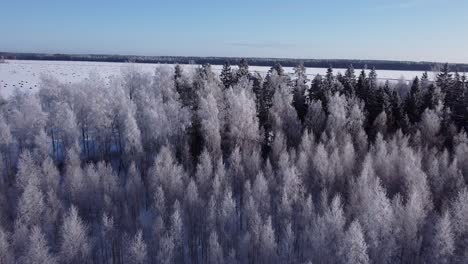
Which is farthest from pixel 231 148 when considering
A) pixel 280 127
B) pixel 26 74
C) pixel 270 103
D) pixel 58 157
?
pixel 26 74

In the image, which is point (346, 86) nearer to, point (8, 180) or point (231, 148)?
point (231, 148)

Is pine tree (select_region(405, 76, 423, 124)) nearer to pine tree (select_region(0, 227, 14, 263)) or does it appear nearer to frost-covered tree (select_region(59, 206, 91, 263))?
frost-covered tree (select_region(59, 206, 91, 263))

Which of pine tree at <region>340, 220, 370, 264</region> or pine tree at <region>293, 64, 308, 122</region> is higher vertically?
pine tree at <region>293, 64, 308, 122</region>

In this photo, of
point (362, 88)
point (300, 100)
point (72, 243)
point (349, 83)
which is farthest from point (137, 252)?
point (349, 83)

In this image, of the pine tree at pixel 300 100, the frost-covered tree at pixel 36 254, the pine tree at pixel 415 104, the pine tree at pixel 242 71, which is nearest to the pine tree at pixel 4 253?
the frost-covered tree at pixel 36 254

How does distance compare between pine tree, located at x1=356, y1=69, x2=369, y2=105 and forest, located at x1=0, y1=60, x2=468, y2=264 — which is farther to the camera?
pine tree, located at x1=356, y1=69, x2=369, y2=105

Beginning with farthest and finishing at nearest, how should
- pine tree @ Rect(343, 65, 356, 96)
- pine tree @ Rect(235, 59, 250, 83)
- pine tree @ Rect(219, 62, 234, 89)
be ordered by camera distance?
pine tree @ Rect(235, 59, 250, 83)
pine tree @ Rect(219, 62, 234, 89)
pine tree @ Rect(343, 65, 356, 96)

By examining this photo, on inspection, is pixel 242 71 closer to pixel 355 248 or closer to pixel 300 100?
pixel 300 100

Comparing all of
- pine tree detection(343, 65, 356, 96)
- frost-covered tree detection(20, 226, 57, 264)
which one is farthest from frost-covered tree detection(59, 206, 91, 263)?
pine tree detection(343, 65, 356, 96)

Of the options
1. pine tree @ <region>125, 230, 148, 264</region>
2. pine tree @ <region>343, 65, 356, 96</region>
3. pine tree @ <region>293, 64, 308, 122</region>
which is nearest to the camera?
pine tree @ <region>125, 230, 148, 264</region>
